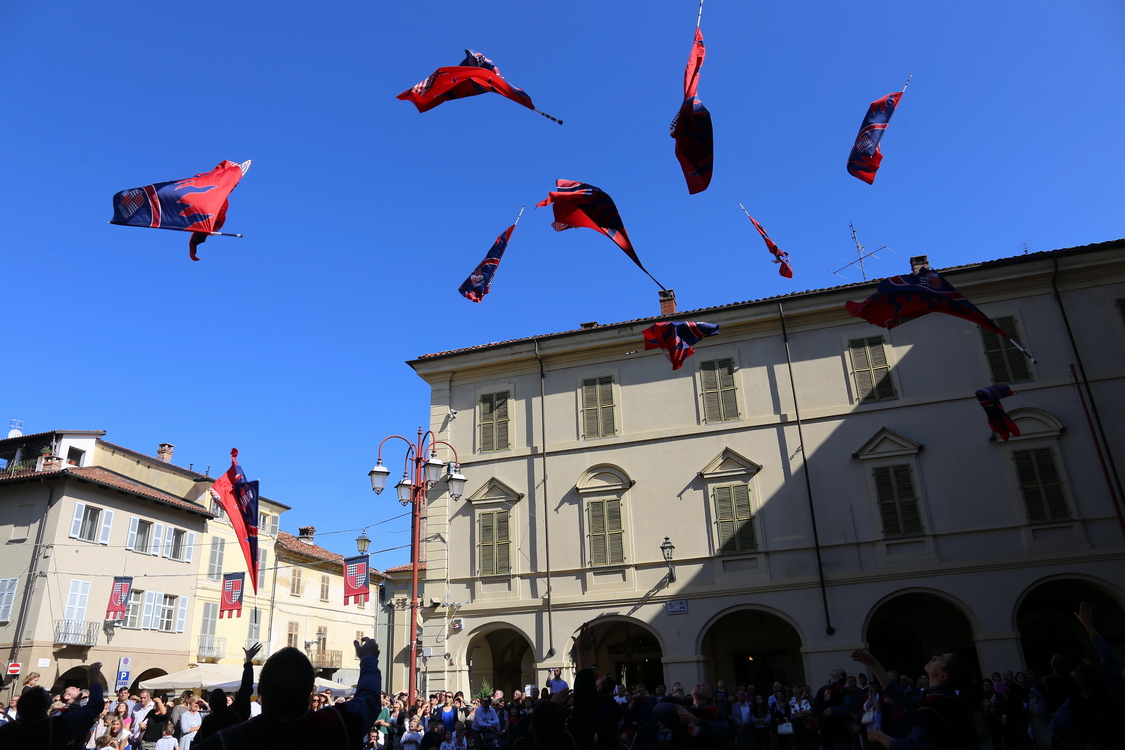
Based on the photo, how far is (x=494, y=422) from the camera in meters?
23.3

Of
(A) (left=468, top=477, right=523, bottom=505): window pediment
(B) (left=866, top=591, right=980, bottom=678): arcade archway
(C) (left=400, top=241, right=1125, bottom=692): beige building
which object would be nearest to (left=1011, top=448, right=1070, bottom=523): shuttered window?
(C) (left=400, top=241, right=1125, bottom=692): beige building

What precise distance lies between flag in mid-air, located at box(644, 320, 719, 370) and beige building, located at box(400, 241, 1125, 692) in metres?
4.05

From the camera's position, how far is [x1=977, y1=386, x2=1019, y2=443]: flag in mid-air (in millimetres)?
17156

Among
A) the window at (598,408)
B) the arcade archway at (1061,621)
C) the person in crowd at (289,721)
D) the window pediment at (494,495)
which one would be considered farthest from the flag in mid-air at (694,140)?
the arcade archway at (1061,621)

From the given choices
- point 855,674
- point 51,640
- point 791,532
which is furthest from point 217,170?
point 51,640

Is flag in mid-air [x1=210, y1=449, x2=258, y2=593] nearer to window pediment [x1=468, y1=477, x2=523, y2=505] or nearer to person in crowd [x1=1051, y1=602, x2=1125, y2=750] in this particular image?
window pediment [x1=468, y1=477, x2=523, y2=505]

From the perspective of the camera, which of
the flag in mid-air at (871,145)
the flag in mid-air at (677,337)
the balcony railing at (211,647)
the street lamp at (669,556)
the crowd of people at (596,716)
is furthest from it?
the balcony railing at (211,647)

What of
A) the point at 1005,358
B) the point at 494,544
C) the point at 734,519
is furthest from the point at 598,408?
the point at 1005,358

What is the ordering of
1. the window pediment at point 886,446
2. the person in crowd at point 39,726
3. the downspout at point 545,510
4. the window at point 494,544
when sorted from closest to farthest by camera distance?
1. the person in crowd at point 39,726
2. the window pediment at point 886,446
3. the downspout at point 545,510
4. the window at point 494,544

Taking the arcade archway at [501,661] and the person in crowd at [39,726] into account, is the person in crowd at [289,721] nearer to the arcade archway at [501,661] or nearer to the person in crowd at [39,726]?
the person in crowd at [39,726]

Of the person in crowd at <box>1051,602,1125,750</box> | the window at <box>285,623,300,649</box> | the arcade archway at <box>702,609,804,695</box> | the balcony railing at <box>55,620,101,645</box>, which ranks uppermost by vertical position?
the window at <box>285,623,300,649</box>

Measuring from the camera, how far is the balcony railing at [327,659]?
132ft

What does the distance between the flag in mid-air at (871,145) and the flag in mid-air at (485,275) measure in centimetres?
631

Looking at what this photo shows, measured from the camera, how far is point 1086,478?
18.1 m
